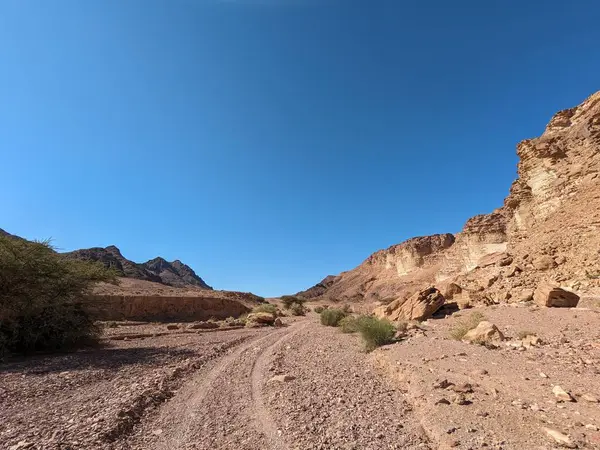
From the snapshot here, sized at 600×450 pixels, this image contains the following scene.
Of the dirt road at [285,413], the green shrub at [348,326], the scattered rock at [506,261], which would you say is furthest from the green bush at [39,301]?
the scattered rock at [506,261]

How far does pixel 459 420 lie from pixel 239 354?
893 centimetres

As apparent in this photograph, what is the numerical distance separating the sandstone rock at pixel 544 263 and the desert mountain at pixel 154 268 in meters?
64.8

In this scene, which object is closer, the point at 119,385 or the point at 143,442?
the point at 143,442

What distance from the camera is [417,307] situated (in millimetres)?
17047

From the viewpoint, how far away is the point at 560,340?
8.30 metres

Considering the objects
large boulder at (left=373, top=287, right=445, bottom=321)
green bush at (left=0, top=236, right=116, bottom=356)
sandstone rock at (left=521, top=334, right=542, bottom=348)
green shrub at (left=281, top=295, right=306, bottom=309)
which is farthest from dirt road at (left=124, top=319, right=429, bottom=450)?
green shrub at (left=281, top=295, right=306, bottom=309)

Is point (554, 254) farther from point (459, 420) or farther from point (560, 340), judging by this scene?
point (459, 420)

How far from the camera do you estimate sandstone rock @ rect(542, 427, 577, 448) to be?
140 inches

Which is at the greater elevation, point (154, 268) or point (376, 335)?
point (154, 268)

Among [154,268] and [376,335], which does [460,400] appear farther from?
[154,268]

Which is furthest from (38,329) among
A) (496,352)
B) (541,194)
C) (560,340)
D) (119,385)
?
(541,194)

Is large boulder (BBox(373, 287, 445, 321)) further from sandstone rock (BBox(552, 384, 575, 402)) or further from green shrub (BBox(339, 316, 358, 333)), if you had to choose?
sandstone rock (BBox(552, 384, 575, 402))

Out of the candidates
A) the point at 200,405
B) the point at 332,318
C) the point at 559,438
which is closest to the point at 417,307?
the point at 332,318

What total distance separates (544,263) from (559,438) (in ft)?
47.0
